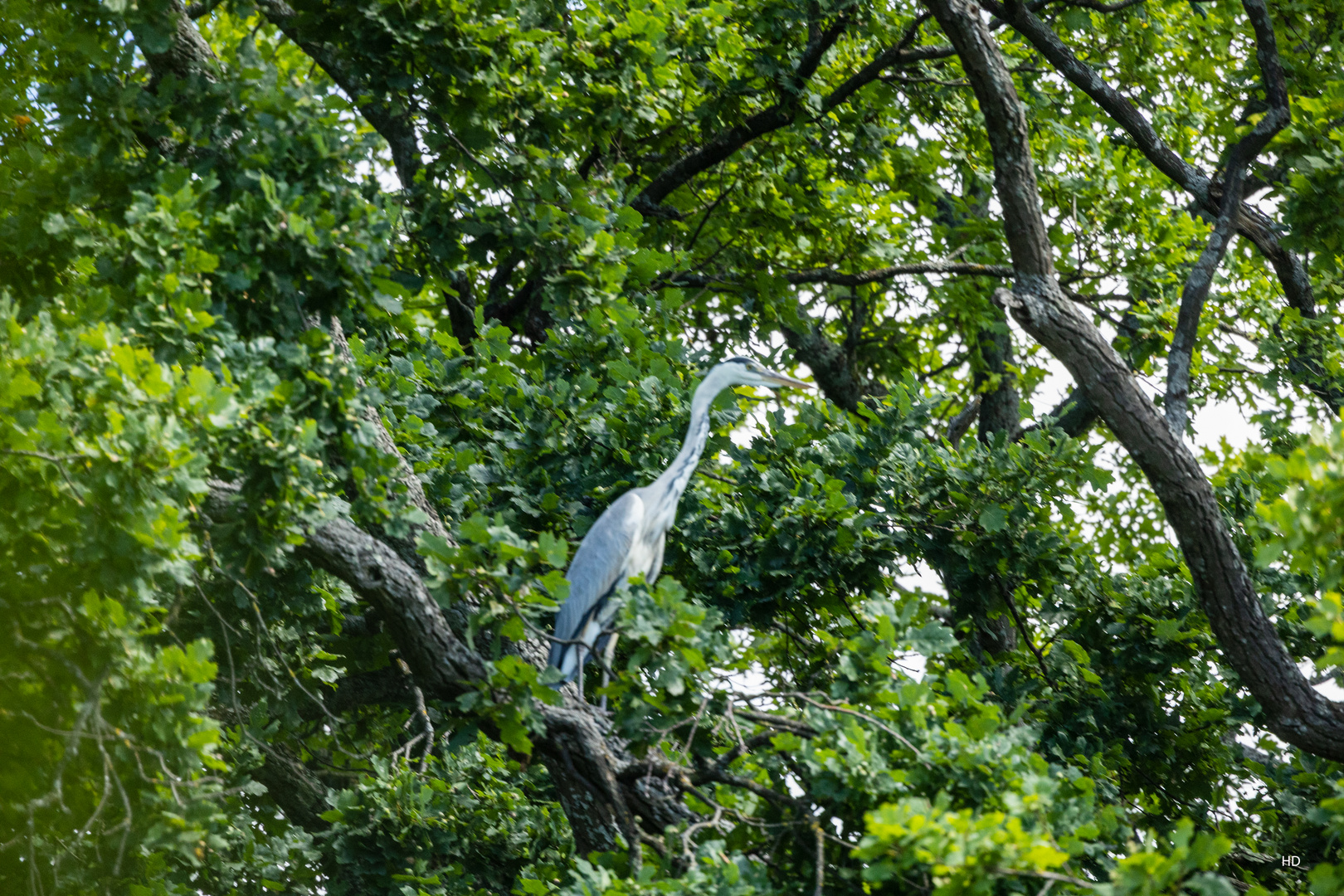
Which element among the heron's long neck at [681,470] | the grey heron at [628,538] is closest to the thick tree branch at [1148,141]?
the grey heron at [628,538]

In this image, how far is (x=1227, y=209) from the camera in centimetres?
533

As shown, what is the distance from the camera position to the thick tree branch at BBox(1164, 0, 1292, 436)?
518 cm

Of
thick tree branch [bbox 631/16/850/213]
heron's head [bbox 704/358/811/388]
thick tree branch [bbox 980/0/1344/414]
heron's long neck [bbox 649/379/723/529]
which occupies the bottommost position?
heron's long neck [bbox 649/379/723/529]

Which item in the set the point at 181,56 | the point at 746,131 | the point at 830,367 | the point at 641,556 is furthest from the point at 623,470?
the point at 830,367

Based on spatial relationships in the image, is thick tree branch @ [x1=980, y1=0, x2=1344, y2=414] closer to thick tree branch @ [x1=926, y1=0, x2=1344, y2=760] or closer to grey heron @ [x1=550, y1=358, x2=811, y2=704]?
thick tree branch @ [x1=926, y1=0, x2=1344, y2=760]

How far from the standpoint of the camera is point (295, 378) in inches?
143

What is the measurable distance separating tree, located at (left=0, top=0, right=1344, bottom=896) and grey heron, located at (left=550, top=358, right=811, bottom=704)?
0.23 meters

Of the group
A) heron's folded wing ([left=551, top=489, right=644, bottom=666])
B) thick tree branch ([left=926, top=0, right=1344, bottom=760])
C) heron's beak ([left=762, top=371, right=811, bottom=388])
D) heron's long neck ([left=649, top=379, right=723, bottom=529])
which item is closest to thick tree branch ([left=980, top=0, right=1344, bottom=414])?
thick tree branch ([left=926, top=0, right=1344, bottom=760])

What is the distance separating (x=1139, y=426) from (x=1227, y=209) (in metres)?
1.20

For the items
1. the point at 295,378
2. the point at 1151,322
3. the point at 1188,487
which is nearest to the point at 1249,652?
Result: the point at 1188,487

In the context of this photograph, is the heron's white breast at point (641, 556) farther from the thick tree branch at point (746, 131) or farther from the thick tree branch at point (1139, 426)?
the thick tree branch at point (746, 131)

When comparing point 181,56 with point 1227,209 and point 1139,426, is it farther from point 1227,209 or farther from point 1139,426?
point 1227,209

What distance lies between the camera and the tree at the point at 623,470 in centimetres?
321

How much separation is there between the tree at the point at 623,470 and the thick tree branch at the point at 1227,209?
20mm
